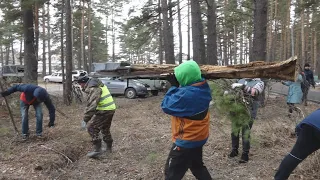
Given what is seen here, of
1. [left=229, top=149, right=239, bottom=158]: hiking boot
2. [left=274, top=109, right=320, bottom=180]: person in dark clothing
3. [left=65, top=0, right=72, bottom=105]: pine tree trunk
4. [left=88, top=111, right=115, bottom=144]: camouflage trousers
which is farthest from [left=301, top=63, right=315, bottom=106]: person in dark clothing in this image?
[left=65, top=0, right=72, bottom=105]: pine tree trunk

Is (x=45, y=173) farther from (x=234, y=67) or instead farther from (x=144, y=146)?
(x=234, y=67)

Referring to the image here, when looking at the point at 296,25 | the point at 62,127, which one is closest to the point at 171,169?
the point at 62,127

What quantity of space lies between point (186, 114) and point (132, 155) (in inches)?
122

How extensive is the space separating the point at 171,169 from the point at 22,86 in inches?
193

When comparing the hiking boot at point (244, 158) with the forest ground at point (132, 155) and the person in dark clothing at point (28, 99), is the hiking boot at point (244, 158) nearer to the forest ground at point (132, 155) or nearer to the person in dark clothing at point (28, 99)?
the forest ground at point (132, 155)

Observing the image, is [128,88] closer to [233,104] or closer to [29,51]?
[29,51]

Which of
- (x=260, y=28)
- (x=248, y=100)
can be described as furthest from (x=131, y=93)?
(x=248, y=100)

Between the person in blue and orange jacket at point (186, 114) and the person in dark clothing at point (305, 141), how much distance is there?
1.03 m

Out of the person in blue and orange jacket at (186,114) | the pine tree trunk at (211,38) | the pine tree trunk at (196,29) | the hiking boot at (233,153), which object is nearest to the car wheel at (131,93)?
the pine tree trunk at (211,38)

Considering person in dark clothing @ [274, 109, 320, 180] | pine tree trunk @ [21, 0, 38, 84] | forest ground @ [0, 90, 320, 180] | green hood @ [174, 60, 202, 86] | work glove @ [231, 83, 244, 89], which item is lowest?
forest ground @ [0, 90, 320, 180]

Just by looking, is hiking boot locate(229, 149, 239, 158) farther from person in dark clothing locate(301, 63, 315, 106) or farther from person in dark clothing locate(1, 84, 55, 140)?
person in dark clothing locate(301, 63, 315, 106)

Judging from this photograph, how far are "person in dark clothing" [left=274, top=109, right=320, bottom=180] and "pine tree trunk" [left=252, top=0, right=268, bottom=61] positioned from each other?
6.61m

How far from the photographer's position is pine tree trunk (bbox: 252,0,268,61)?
30.3 feet

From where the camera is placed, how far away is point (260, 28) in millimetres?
9469
